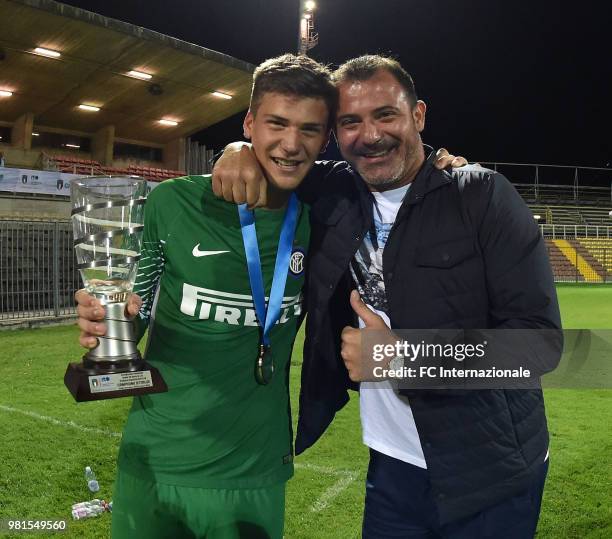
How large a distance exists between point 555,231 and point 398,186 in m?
32.5

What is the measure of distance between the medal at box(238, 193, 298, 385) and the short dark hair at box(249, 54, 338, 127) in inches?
17.8

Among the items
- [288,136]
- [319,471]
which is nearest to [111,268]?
[288,136]

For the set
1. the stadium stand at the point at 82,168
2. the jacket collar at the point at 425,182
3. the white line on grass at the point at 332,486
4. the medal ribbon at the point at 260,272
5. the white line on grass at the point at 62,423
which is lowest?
the white line on grass at the point at 62,423

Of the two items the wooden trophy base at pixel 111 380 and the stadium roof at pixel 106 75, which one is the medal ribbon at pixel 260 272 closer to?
the wooden trophy base at pixel 111 380

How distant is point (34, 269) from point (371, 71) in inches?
439

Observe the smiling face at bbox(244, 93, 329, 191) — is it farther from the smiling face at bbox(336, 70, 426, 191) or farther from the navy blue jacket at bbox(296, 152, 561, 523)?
the navy blue jacket at bbox(296, 152, 561, 523)

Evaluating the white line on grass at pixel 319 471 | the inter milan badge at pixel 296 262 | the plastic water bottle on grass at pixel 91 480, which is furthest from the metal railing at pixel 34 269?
the inter milan badge at pixel 296 262

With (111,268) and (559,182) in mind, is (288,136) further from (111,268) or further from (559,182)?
→ (559,182)

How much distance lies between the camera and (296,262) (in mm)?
1981

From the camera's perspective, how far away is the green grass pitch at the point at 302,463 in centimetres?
348

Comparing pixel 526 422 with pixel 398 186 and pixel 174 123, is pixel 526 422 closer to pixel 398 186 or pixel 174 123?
pixel 398 186

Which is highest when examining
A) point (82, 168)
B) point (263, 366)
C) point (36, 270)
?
point (82, 168)

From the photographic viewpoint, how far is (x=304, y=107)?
1.99 meters

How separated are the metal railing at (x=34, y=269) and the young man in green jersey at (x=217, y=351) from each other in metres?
10.0
